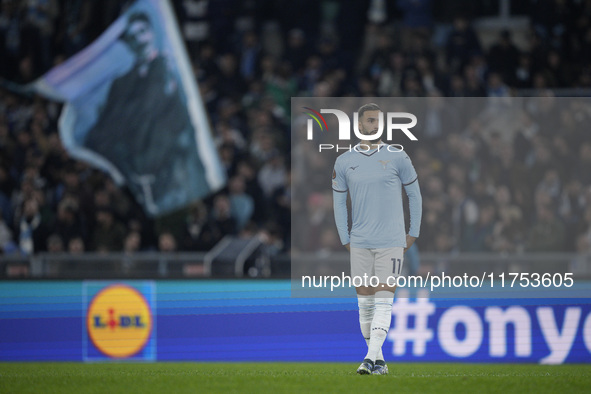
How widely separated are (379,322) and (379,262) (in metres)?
0.45

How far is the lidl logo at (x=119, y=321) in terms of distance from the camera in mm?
9383

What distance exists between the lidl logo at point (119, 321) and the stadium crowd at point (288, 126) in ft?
6.07

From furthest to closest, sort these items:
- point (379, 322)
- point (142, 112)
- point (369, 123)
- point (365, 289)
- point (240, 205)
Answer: point (142, 112) < point (240, 205) < point (365, 289) < point (379, 322) < point (369, 123)

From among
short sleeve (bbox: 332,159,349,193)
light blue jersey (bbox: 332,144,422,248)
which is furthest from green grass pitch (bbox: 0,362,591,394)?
short sleeve (bbox: 332,159,349,193)

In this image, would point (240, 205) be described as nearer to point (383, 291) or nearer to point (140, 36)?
point (140, 36)

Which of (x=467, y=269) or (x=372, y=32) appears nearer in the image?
(x=467, y=269)

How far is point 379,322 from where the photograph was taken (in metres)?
6.98

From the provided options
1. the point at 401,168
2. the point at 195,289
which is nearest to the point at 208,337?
the point at 195,289

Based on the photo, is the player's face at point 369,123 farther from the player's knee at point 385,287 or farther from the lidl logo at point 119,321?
the lidl logo at point 119,321

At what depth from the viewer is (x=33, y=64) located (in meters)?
15.7

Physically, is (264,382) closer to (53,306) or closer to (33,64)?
(53,306)

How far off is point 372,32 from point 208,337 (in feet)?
23.2

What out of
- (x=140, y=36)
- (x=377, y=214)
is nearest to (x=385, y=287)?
(x=377, y=214)

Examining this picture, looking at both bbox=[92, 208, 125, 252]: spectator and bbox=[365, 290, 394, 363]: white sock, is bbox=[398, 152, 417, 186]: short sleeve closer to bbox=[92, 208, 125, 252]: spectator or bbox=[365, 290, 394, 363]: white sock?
bbox=[365, 290, 394, 363]: white sock
